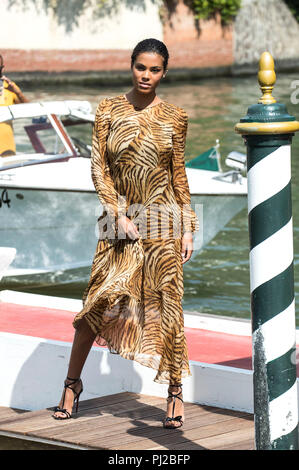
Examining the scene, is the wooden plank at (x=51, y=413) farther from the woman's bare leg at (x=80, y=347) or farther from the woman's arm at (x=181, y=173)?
the woman's arm at (x=181, y=173)

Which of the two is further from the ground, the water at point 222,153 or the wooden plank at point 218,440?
the water at point 222,153

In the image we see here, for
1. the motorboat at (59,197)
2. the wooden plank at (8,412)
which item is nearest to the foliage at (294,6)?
the motorboat at (59,197)

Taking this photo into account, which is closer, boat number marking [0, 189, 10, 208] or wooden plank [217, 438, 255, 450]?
wooden plank [217, 438, 255, 450]

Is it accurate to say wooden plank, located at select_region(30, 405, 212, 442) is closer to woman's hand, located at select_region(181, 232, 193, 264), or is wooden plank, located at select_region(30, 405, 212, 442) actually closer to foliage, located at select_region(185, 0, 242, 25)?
woman's hand, located at select_region(181, 232, 193, 264)

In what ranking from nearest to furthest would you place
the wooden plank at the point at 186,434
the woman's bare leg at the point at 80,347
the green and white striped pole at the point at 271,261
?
the green and white striped pole at the point at 271,261
the wooden plank at the point at 186,434
the woman's bare leg at the point at 80,347

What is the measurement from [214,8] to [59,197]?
28347 mm

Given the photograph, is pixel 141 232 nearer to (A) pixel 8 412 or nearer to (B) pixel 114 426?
(B) pixel 114 426

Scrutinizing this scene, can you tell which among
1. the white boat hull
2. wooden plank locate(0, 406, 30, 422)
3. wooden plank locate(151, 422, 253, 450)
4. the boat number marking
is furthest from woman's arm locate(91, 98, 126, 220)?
the boat number marking

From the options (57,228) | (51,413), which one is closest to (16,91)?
(57,228)

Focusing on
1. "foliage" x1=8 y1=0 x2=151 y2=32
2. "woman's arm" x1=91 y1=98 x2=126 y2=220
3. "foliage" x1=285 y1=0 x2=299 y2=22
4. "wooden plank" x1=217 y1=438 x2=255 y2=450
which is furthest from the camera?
"foliage" x1=285 y1=0 x2=299 y2=22

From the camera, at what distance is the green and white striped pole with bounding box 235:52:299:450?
13.2 feet

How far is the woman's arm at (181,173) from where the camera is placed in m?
4.99

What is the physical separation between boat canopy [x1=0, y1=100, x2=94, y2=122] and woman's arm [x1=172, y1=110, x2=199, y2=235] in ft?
18.7
